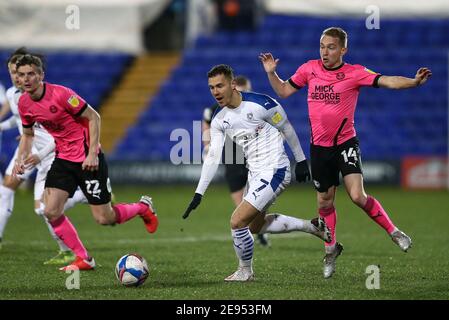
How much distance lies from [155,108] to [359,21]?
6979mm

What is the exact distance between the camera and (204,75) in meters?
26.8

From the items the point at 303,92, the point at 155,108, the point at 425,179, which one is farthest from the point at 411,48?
the point at 155,108

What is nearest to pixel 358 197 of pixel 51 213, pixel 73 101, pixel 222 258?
pixel 222 258

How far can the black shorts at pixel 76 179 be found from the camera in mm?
9023

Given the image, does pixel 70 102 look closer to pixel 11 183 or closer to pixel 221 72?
pixel 221 72

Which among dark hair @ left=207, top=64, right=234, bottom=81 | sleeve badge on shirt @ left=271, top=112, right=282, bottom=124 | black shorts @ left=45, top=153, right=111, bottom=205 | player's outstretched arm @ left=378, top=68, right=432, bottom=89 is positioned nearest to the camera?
player's outstretched arm @ left=378, top=68, right=432, bottom=89

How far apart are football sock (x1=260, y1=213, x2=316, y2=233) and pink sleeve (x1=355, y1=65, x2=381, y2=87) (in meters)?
1.53

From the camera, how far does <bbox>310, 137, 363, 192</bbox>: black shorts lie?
866 centimetres

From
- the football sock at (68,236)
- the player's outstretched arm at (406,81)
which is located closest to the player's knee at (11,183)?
the football sock at (68,236)

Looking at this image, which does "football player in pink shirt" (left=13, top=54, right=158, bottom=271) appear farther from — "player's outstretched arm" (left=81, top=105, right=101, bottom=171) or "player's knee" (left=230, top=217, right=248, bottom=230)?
"player's knee" (left=230, top=217, right=248, bottom=230)

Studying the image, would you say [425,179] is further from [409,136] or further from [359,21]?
[359,21]

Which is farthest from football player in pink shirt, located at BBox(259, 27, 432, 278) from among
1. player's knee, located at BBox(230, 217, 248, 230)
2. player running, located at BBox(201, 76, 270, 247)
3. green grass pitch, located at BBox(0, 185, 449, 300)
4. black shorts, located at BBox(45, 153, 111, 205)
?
player running, located at BBox(201, 76, 270, 247)

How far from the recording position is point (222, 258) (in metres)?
10.2

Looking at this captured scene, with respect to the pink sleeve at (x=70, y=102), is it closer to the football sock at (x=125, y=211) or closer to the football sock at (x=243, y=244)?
the football sock at (x=125, y=211)
